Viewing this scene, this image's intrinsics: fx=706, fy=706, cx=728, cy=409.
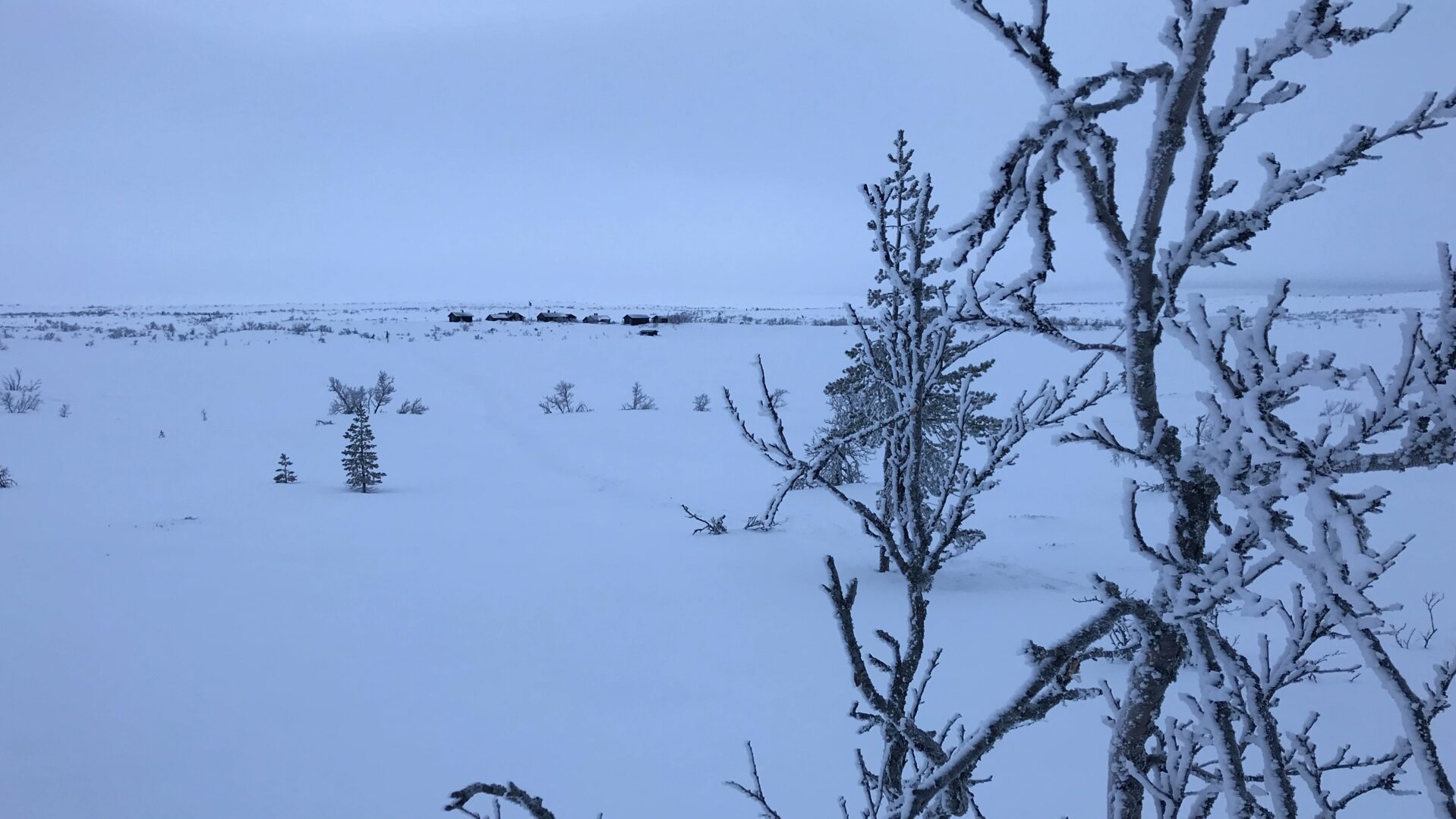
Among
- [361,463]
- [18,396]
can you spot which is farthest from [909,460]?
[18,396]

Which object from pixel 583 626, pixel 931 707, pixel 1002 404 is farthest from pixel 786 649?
pixel 1002 404

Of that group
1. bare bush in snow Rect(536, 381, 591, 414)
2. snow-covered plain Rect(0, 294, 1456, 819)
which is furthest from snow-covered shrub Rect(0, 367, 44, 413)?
bare bush in snow Rect(536, 381, 591, 414)

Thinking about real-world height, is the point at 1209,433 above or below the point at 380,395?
above

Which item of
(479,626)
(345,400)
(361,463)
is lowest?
(479,626)

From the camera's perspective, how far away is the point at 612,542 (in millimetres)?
7281

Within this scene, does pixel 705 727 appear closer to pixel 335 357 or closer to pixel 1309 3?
pixel 1309 3

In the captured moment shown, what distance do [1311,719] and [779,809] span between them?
2.36 m

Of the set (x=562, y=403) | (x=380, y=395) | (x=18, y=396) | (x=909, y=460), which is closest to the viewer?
(x=909, y=460)

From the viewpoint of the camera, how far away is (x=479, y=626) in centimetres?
520

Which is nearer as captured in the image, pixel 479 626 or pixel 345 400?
pixel 479 626

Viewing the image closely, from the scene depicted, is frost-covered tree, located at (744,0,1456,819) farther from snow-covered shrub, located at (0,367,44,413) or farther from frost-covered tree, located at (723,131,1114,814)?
snow-covered shrub, located at (0,367,44,413)

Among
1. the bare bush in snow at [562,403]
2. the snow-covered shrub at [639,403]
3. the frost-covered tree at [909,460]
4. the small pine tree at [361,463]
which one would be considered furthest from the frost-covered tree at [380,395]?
the frost-covered tree at [909,460]

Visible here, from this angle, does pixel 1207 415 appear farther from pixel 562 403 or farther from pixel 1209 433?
pixel 562 403

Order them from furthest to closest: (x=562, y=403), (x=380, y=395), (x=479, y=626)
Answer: (x=562, y=403)
(x=380, y=395)
(x=479, y=626)
